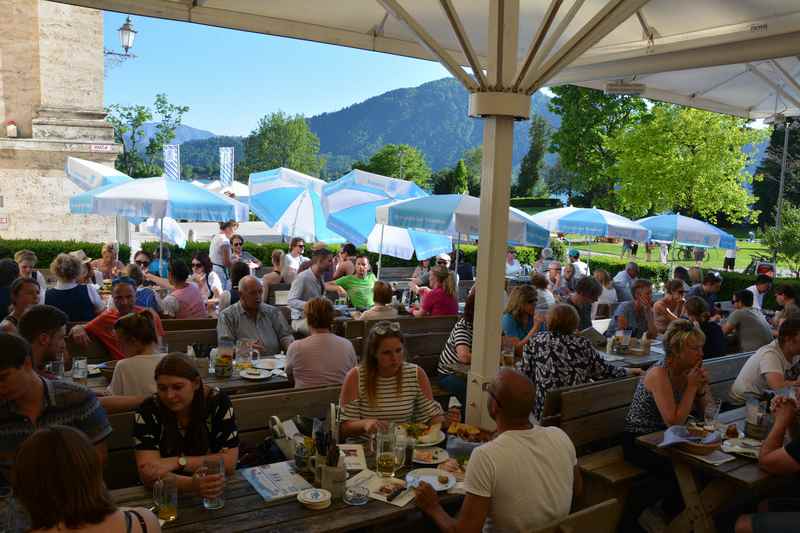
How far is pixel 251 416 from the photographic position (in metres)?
4.15

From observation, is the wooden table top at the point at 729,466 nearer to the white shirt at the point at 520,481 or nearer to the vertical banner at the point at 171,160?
the white shirt at the point at 520,481

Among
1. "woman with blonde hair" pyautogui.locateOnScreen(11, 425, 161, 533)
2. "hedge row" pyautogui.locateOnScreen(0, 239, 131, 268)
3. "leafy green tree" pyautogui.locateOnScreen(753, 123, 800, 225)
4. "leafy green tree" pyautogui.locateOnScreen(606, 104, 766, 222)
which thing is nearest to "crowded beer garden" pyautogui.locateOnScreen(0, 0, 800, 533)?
"woman with blonde hair" pyautogui.locateOnScreen(11, 425, 161, 533)

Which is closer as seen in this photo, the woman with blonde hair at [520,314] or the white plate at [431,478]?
the white plate at [431,478]

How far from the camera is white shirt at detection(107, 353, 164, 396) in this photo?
14.0 feet

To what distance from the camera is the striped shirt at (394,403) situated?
4262 mm

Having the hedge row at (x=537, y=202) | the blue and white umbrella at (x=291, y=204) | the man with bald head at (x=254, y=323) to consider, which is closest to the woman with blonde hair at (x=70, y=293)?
the man with bald head at (x=254, y=323)

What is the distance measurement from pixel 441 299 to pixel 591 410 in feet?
11.6

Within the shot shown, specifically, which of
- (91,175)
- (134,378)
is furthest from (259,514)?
(91,175)

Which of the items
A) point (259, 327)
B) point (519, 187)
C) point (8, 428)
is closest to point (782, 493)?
point (259, 327)

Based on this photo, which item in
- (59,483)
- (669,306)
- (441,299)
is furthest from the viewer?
(669,306)

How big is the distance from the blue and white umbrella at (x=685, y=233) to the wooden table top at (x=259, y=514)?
12919 mm

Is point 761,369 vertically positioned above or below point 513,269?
below

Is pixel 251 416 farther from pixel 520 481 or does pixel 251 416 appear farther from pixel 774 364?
pixel 774 364

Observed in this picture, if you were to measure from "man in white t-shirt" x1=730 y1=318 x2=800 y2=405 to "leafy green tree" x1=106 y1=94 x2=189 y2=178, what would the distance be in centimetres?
3882
